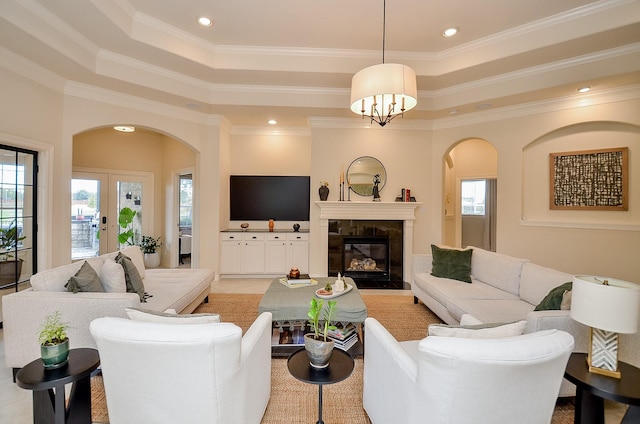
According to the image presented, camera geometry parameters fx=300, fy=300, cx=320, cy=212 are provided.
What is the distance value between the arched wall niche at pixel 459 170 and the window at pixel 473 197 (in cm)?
35

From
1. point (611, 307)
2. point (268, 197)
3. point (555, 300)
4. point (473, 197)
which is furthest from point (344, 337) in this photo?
point (473, 197)

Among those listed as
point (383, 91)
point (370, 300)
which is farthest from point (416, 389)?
point (370, 300)

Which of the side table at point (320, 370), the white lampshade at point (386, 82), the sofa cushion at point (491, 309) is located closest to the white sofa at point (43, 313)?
the side table at point (320, 370)

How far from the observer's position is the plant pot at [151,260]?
650 cm

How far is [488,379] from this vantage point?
3.93 feet

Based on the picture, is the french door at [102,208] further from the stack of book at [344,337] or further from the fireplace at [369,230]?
the stack of book at [344,337]

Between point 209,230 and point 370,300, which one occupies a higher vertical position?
point 209,230

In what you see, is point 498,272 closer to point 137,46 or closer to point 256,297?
point 256,297

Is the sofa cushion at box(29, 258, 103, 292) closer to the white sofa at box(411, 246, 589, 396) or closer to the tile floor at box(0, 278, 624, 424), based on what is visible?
the tile floor at box(0, 278, 624, 424)

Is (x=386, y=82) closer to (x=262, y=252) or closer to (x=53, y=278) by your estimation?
(x=53, y=278)

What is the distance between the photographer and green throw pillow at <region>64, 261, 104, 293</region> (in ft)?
7.91

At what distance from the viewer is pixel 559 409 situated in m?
2.11

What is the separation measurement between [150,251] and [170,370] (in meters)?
5.99

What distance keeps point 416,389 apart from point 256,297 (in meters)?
3.51
